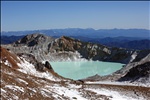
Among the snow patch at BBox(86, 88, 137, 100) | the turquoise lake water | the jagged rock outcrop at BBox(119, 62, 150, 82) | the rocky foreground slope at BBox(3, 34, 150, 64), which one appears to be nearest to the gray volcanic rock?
the rocky foreground slope at BBox(3, 34, 150, 64)

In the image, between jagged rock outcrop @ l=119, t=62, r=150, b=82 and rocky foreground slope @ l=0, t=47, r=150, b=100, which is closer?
rocky foreground slope @ l=0, t=47, r=150, b=100

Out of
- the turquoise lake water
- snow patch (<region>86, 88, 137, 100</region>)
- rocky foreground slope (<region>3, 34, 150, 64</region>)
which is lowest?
the turquoise lake water

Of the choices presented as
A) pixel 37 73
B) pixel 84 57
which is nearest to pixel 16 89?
pixel 37 73

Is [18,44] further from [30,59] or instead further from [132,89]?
[132,89]

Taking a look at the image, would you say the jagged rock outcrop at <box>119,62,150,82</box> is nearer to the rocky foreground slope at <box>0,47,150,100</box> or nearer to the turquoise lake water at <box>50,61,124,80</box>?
the rocky foreground slope at <box>0,47,150,100</box>

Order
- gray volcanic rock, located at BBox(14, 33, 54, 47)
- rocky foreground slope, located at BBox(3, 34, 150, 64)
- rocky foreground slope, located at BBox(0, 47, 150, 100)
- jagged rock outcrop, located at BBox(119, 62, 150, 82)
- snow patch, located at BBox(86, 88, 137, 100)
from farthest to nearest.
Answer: gray volcanic rock, located at BBox(14, 33, 54, 47) → rocky foreground slope, located at BBox(3, 34, 150, 64) → jagged rock outcrop, located at BBox(119, 62, 150, 82) → snow patch, located at BBox(86, 88, 137, 100) → rocky foreground slope, located at BBox(0, 47, 150, 100)

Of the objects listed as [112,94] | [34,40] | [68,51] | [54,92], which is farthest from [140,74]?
[34,40]

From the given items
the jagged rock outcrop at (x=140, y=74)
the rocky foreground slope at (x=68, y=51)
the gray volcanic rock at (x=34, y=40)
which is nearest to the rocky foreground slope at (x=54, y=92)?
the jagged rock outcrop at (x=140, y=74)

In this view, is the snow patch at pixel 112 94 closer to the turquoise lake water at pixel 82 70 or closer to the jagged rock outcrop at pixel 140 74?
the jagged rock outcrop at pixel 140 74

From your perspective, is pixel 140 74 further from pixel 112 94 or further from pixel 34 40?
pixel 34 40
